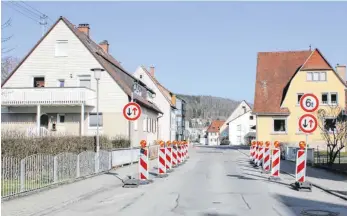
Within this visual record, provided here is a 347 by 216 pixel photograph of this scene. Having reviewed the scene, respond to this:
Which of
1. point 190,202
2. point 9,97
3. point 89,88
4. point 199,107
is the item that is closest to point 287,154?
point 89,88

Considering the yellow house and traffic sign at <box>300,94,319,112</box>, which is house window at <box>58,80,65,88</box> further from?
traffic sign at <box>300,94,319,112</box>

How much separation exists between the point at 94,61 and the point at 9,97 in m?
6.92

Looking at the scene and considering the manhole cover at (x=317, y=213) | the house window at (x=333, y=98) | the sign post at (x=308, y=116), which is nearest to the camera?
the manhole cover at (x=317, y=213)

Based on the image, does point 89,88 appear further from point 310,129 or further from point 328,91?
point 328,91

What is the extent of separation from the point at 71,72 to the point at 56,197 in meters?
25.7

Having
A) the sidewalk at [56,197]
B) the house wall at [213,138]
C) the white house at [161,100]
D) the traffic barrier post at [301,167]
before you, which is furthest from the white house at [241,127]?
the sidewalk at [56,197]

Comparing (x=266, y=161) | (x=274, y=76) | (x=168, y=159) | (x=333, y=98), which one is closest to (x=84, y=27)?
(x=274, y=76)

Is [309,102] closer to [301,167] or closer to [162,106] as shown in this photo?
[301,167]

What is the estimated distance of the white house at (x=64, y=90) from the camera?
35.0m

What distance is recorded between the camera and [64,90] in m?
34.9

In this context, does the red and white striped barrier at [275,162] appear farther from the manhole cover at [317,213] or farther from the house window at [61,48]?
the house window at [61,48]

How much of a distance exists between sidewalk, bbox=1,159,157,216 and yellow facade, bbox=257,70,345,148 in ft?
112

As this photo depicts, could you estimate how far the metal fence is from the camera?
1238 centimetres

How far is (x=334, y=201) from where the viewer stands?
505 inches
